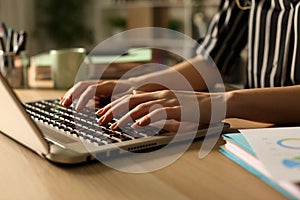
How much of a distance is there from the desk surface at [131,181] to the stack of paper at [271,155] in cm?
1

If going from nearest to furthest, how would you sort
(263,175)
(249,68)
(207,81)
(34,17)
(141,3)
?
(263,175) → (207,81) → (249,68) → (141,3) → (34,17)

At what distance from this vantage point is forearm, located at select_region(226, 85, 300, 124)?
865mm

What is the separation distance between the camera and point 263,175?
57 centimetres

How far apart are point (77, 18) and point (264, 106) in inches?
143

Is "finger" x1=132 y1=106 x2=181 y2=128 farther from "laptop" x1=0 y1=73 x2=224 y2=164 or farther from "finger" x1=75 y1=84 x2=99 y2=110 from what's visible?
"finger" x1=75 y1=84 x2=99 y2=110

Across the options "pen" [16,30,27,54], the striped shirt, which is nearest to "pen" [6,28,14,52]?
"pen" [16,30,27,54]

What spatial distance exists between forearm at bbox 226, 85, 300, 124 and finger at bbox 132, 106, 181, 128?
125mm

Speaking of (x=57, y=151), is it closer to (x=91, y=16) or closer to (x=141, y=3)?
(x=141, y=3)

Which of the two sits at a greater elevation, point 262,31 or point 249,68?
point 262,31

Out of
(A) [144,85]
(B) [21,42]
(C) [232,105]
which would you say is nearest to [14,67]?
(B) [21,42]

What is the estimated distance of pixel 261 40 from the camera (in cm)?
144

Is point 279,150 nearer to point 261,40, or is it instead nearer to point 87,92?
point 87,92

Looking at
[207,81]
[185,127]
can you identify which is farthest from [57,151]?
[207,81]

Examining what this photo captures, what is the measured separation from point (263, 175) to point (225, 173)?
62mm
